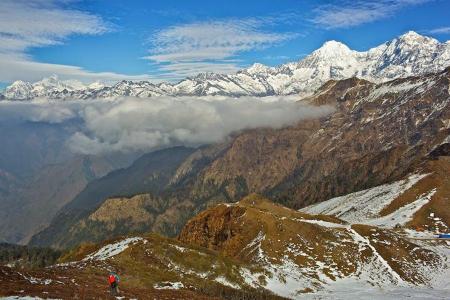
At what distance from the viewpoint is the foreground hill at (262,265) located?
71.3m

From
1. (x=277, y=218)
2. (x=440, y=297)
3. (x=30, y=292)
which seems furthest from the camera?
(x=277, y=218)

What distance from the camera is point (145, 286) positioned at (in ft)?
246

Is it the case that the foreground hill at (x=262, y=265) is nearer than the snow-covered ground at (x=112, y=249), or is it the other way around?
the foreground hill at (x=262, y=265)

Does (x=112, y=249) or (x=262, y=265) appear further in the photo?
(x=262, y=265)

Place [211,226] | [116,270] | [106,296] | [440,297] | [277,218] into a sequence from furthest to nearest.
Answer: [211,226]
[277,218]
[440,297]
[116,270]
[106,296]

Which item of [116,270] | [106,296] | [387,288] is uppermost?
[106,296]

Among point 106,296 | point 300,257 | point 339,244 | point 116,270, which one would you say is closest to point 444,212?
point 339,244

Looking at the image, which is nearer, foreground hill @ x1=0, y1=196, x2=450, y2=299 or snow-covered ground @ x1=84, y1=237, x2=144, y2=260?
foreground hill @ x1=0, y1=196, x2=450, y2=299

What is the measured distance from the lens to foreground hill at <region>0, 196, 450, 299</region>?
71.3 metres

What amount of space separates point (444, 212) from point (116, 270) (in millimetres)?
132463

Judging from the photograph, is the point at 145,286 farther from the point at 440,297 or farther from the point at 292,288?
the point at 440,297

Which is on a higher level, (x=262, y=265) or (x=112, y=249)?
(x=112, y=249)

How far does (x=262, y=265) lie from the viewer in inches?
4390

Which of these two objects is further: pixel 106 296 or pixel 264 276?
pixel 264 276
